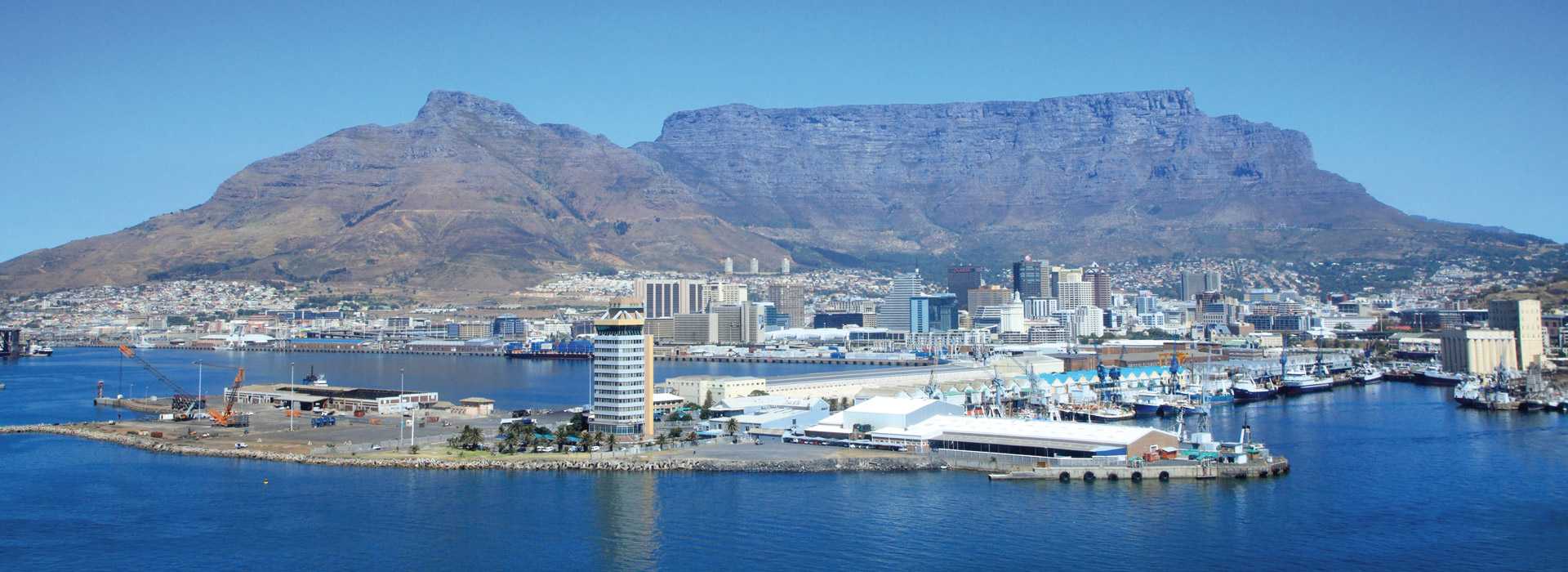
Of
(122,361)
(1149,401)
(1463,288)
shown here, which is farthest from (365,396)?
(1463,288)

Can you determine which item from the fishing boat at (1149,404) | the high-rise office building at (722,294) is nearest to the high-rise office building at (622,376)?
the fishing boat at (1149,404)

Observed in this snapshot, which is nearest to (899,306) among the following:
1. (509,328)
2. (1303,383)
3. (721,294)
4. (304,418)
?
(721,294)

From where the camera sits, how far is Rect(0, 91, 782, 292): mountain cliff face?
140 meters

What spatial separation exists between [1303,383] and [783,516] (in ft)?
128

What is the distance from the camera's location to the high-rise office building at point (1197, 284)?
137m

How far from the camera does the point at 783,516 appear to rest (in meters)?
26.5

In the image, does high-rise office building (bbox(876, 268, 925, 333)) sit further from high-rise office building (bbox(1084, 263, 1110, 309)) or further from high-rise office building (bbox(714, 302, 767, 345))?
high-rise office building (bbox(1084, 263, 1110, 309))

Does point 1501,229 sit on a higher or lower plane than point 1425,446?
higher

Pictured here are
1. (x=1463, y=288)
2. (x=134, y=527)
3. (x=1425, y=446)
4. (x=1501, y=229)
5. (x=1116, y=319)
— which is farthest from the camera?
(x=1501, y=229)

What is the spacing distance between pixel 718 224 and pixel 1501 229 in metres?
100

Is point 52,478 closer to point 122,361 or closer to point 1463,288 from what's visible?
point 122,361

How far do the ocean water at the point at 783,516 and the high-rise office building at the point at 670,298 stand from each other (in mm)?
81312

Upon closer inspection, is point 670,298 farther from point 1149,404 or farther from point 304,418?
point 304,418

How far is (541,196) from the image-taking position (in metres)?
170
